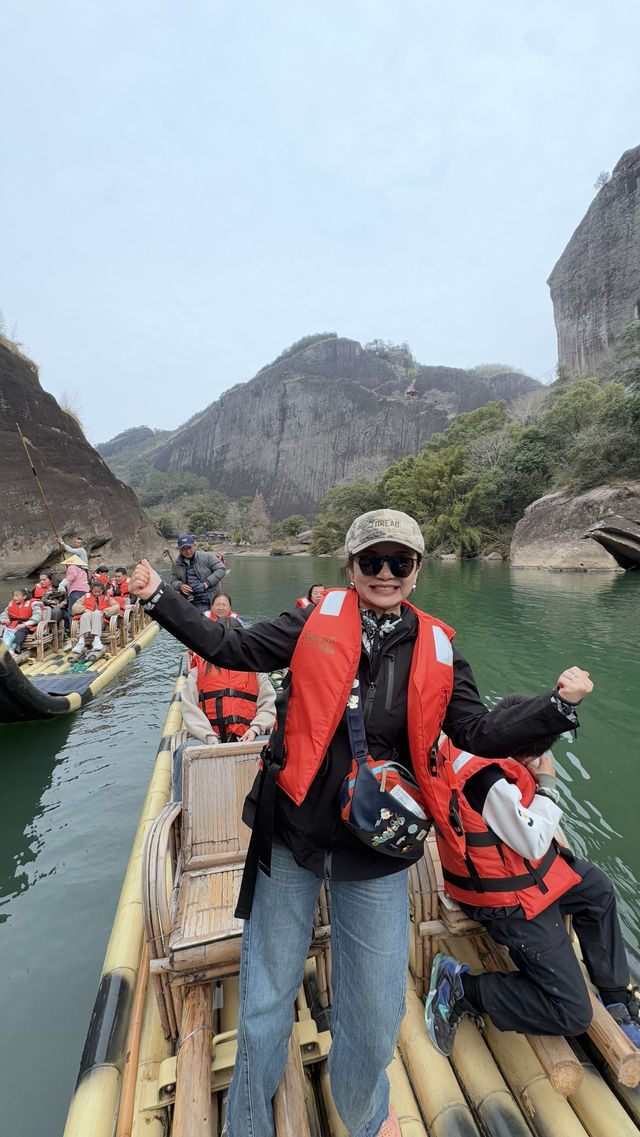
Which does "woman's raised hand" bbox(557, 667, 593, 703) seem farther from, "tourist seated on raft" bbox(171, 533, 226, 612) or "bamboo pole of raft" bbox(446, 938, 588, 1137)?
"tourist seated on raft" bbox(171, 533, 226, 612)

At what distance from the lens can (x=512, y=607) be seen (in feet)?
46.8

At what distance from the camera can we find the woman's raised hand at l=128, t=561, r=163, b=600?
136 centimetres

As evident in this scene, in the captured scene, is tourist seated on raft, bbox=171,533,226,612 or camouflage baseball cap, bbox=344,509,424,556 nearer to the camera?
camouflage baseball cap, bbox=344,509,424,556

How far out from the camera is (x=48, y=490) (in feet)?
82.0

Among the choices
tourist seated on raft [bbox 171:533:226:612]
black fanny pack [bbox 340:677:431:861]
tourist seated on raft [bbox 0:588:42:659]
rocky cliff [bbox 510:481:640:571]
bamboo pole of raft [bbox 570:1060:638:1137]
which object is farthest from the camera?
rocky cliff [bbox 510:481:640:571]

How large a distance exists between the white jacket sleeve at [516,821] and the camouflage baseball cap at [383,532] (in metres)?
1.01

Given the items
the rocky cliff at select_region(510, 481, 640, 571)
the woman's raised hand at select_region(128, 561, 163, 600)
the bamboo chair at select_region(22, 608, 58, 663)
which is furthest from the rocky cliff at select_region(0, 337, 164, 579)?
the woman's raised hand at select_region(128, 561, 163, 600)

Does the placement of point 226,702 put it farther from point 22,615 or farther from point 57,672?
point 22,615

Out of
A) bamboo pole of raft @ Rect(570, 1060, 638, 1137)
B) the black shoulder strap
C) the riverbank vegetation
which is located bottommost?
bamboo pole of raft @ Rect(570, 1060, 638, 1137)

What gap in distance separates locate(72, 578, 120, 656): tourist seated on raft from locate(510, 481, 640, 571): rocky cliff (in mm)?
21460

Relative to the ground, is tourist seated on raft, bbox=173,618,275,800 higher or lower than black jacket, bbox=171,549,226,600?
lower

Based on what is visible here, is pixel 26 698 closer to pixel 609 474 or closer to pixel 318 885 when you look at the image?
pixel 318 885

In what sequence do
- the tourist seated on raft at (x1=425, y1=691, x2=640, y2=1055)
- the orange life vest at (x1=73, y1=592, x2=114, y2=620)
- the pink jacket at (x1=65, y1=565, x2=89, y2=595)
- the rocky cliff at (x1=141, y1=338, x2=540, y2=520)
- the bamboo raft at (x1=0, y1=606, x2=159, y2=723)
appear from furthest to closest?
1. the rocky cliff at (x1=141, y1=338, x2=540, y2=520)
2. the pink jacket at (x1=65, y1=565, x2=89, y2=595)
3. the orange life vest at (x1=73, y1=592, x2=114, y2=620)
4. the bamboo raft at (x1=0, y1=606, x2=159, y2=723)
5. the tourist seated on raft at (x1=425, y1=691, x2=640, y2=1055)

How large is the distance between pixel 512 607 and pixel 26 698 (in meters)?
12.8
